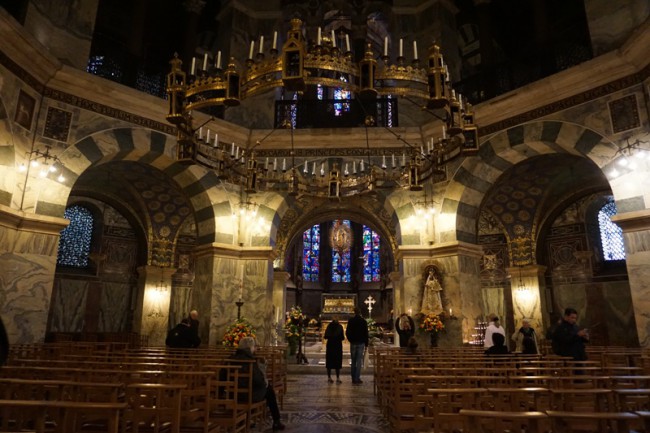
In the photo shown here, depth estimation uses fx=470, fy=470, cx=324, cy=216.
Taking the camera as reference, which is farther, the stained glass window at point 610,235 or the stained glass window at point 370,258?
the stained glass window at point 370,258

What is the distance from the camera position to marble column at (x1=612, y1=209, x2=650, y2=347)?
28.8 feet

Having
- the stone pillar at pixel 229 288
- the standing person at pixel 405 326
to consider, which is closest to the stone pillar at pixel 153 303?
the stone pillar at pixel 229 288

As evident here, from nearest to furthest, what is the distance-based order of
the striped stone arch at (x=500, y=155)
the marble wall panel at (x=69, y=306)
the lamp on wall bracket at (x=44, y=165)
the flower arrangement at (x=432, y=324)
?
1. the lamp on wall bracket at (x=44, y=165)
2. the striped stone arch at (x=500, y=155)
3. the flower arrangement at (x=432, y=324)
4. the marble wall panel at (x=69, y=306)

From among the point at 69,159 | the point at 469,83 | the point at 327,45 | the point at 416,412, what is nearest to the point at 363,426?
the point at 416,412

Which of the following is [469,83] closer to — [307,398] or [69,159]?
[307,398]

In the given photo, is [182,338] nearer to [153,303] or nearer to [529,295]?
[153,303]

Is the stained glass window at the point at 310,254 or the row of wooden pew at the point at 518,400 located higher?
the stained glass window at the point at 310,254

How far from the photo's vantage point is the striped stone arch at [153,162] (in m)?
10.7

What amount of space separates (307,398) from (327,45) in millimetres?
6090

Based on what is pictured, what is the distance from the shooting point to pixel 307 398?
8.61 metres

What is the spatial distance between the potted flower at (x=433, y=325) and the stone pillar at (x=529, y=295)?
443 centimetres

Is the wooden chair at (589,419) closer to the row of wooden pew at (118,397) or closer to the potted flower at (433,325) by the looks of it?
the row of wooden pew at (118,397)

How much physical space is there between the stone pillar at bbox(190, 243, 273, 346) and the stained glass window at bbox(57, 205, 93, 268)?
5385 mm

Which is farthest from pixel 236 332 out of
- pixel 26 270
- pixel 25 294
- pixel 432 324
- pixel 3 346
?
pixel 3 346
